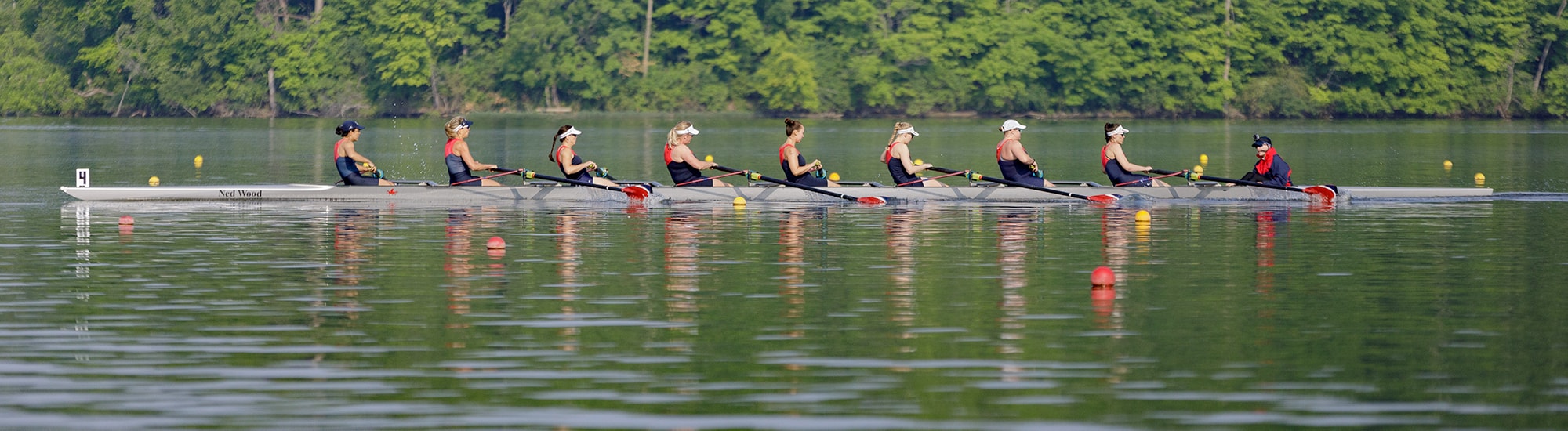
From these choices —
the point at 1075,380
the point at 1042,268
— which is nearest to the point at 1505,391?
the point at 1075,380

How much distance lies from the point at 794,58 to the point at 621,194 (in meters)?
50.4

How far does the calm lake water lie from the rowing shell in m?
0.36

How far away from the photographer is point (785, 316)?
42.8ft

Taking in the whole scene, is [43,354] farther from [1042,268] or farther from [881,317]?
[1042,268]

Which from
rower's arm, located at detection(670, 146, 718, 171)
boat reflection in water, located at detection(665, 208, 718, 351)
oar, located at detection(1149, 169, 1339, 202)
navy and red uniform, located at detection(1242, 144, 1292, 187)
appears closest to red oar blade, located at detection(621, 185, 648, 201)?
rower's arm, located at detection(670, 146, 718, 171)

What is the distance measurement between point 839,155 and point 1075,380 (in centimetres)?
3419

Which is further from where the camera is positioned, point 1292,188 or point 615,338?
point 1292,188

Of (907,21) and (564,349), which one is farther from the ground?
(907,21)

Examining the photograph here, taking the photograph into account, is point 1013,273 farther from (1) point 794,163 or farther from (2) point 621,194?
(2) point 621,194

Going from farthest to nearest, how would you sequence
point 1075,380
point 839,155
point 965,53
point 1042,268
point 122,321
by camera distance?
1. point 965,53
2. point 839,155
3. point 1042,268
4. point 122,321
5. point 1075,380

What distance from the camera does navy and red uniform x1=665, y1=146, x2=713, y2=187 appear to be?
82.8 feet

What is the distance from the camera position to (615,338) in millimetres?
11945

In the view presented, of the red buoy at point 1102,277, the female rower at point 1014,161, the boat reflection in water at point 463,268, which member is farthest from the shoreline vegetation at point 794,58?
the red buoy at point 1102,277

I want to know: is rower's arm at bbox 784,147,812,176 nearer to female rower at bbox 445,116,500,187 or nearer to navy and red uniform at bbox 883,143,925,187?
navy and red uniform at bbox 883,143,925,187
